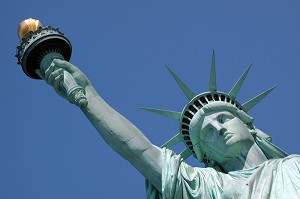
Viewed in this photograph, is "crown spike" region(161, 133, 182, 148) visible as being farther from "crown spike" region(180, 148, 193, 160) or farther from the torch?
the torch

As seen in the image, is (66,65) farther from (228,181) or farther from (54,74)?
(228,181)

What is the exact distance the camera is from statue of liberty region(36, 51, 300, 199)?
13.8 metres

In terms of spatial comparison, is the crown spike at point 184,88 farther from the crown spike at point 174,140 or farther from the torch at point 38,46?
the torch at point 38,46

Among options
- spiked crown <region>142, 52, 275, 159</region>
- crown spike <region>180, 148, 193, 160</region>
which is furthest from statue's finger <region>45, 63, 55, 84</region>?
crown spike <region>180, 148, 193, 160</region>

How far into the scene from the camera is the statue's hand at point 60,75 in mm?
14606

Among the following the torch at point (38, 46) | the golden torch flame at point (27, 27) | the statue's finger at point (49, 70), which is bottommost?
the statue's finger at point (49, 70)

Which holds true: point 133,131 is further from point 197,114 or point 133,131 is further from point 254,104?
point 254,104

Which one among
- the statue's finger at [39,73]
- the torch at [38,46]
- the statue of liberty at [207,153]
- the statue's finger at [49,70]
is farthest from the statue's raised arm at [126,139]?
the torch at [38,46]

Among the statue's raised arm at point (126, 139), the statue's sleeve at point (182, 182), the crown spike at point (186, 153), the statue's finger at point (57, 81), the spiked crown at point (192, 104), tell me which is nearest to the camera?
the statue's sleeve at point (182, 182)

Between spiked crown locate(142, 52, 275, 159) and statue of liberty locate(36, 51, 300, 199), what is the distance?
0.06ft

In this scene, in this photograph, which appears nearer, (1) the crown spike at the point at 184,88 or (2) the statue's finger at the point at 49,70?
(2) the statue's finger at the point at 49,70

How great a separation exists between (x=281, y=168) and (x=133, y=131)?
2336 millimetres

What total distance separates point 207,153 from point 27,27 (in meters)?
3.74

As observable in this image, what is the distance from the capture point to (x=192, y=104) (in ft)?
53.8
